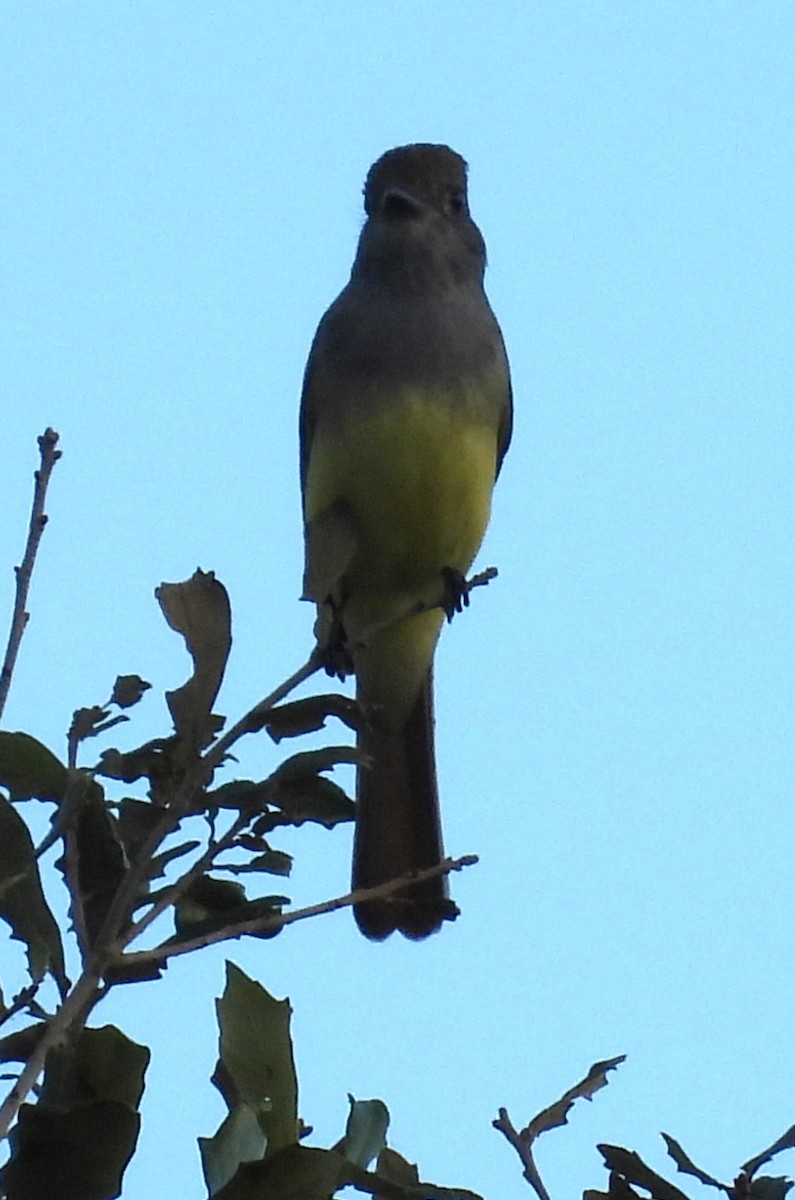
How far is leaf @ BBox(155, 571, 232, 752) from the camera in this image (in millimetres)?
2953

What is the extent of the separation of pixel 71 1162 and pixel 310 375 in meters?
3.72

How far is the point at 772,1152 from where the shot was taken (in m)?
2.51

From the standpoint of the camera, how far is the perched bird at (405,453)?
5.20 meters

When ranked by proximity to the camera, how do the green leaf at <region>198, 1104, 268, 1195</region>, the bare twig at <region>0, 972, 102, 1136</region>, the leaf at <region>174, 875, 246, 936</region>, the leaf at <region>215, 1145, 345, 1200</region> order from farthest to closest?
the leaf at <region>174, 875, 246, 936</region>, the green leaf at <region>198, 1104, 268, 1195</region>, the leaf at <region>215, 1145, 345, 1200</region>, the bare twig at <region>0, 972, 102, 1136</region>

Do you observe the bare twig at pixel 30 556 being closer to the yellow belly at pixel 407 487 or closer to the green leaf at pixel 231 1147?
the green leaf at pixel 231 1147

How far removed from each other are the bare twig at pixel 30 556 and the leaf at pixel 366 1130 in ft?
2.48

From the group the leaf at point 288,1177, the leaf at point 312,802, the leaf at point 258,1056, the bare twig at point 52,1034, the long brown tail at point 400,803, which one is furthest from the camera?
the long brown tail at point 400,803

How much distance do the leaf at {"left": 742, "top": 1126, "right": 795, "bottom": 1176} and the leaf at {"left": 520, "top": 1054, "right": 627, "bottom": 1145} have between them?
274 millimetres

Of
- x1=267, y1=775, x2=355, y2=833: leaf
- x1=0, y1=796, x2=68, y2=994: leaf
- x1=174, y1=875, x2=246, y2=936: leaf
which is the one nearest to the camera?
x1=0, y1=796, x2=68, y2=994: leaf

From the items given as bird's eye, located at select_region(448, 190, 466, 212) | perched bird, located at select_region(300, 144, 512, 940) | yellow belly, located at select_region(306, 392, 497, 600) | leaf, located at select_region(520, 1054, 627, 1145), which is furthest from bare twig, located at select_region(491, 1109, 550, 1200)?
bird's eye, located at select_region(448, 190, 466, 212)

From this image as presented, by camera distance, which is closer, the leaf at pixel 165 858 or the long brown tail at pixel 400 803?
the leaf at pixel 165 858

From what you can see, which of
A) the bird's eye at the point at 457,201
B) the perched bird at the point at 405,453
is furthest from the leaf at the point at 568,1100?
the bird's eye at the point at 457,201

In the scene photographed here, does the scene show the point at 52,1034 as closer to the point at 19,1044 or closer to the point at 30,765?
the point at 19,1044

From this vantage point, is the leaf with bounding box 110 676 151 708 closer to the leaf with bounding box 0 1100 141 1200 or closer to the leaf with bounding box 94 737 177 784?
the leaf with bounding box 94 737 177 784
